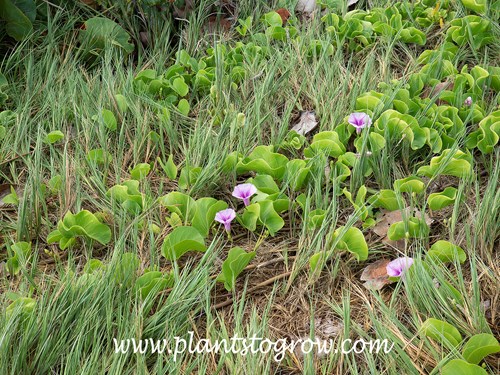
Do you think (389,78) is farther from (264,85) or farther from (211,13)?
(211,13)

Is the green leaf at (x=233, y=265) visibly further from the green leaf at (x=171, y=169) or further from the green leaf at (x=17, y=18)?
the green leaf at (x=17, y=18)

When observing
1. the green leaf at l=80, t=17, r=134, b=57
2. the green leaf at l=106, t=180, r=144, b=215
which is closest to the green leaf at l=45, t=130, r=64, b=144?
the green leaf at l=106, t=180, r=144, b=215

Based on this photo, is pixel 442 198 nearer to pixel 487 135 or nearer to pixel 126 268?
pixel 487 135

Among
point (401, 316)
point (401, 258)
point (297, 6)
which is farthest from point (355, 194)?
point (297, 6)

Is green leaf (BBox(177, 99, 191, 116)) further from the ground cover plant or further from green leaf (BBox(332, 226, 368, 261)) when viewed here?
green leaf (BBox(332, 226, 368, 261))

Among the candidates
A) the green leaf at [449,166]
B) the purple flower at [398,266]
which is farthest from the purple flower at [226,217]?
the green leaf at [449,166]

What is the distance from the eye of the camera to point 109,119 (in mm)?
2561

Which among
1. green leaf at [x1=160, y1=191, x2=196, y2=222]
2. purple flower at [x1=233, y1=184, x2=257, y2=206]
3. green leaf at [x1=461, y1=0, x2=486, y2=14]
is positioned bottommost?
green leaf at [x1=160, y1=191, x2=196, y2=222]

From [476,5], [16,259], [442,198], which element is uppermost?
[476,5]

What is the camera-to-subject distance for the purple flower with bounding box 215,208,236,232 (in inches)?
80.2

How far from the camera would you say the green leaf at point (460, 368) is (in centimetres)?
146

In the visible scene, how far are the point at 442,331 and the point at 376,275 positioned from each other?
1.10ft

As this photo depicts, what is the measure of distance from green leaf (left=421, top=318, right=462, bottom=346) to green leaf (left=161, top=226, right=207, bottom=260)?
2.22 feet

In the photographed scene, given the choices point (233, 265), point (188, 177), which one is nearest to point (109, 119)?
point (188, 177)
